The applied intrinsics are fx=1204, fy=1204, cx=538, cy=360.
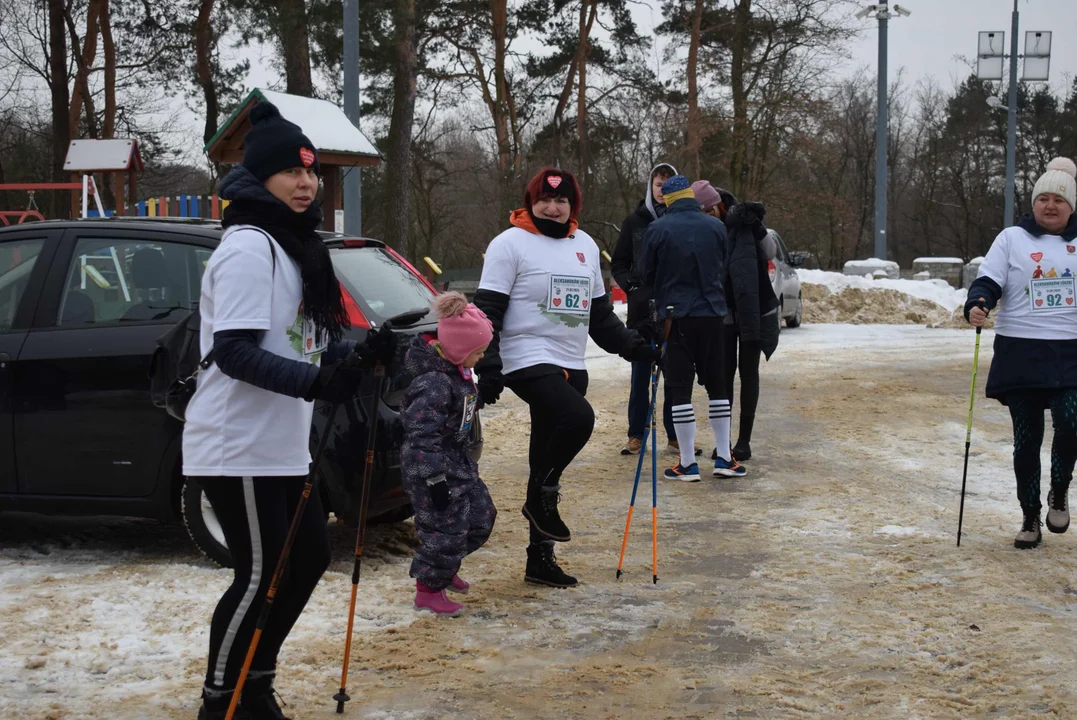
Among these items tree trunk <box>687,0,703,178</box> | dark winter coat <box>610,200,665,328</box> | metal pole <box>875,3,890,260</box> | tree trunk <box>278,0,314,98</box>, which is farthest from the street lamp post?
dark winter coat <box>610,200,665,328</box>

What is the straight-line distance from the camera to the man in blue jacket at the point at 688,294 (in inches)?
324

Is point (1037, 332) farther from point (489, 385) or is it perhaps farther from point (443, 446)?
point (443, 446)

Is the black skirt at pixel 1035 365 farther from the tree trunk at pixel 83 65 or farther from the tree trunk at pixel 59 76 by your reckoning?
the tree trunk at pixel 83 65

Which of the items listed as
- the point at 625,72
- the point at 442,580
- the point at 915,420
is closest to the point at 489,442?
the point at 915,420

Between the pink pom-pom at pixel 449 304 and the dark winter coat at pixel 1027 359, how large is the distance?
290 centimetres

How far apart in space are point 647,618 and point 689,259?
3.55 meters

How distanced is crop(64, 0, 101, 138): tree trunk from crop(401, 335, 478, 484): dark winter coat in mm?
27513

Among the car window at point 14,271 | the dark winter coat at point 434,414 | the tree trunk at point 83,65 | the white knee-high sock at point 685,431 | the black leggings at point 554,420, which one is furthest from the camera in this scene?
the tree trunk at point 83,65

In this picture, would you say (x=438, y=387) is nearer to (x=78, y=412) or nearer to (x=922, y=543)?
(x=78, y=412)

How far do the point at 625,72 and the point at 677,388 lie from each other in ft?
Result: 92.7

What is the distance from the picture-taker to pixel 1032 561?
6168mm

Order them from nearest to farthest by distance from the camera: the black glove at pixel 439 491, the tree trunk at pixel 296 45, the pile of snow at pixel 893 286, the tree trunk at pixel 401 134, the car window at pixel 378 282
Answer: the black glove at pixel 439 491, the car window at pixel 378 282, the tree trunk at pixel 296 45, the tree trunk at pixel 401 134, the pile of snow at pixel 893 286

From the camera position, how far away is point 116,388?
566cm

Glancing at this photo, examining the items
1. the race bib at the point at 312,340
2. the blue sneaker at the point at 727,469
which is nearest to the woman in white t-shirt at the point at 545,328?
the race bib at the point at 312,340
